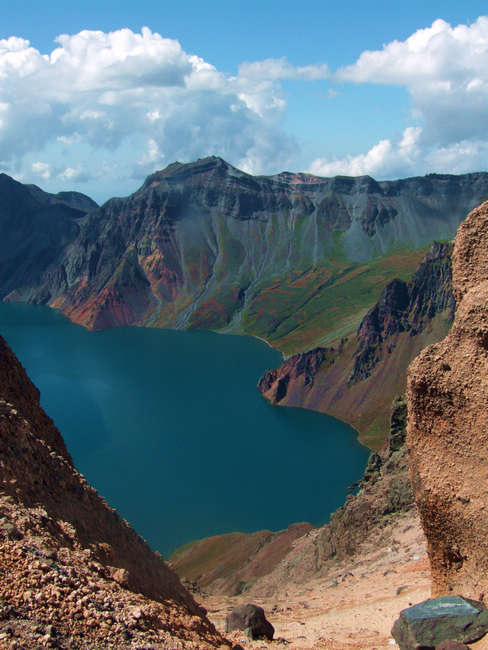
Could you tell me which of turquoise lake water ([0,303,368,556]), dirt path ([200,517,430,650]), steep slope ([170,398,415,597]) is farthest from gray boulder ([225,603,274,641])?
turquoise lake water ([0,303,368,556])

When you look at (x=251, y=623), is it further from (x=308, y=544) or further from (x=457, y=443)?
(x=308, y=544)

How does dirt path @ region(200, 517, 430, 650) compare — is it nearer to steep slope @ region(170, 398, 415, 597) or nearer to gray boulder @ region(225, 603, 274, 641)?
gray boulder @ region(225, 603, 274, 641)

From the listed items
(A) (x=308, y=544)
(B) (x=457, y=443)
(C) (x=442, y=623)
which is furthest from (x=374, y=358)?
(C) (x=442, y=623)

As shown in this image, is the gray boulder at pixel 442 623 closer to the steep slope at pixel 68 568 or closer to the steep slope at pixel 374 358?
the steep slope at pixel 68 568

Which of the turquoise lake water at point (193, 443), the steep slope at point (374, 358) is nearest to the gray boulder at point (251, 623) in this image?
the turquoise lake water at point (193, 443)

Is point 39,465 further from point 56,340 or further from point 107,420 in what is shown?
point 56,340

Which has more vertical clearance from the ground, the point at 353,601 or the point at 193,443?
the point at 193,443
